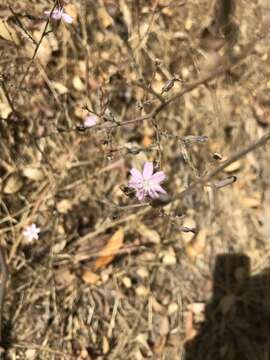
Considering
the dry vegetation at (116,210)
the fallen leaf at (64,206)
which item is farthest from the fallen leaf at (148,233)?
the fallen leaf at (64,206)

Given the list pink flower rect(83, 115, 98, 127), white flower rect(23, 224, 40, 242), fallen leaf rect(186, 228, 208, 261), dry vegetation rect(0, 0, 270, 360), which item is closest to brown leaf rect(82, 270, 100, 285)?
dry vegetation rect(0, 0, 270, 360)

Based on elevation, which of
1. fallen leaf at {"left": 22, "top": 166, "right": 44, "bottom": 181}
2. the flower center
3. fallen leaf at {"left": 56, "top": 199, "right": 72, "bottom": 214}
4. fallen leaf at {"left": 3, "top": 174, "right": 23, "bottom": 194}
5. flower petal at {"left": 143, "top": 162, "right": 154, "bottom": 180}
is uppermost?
fallen leaf at {"left": 22, "top": 166, "right": 44, "bottom": 181}

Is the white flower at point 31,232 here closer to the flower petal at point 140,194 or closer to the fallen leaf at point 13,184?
the fallen leaf at point 13,184

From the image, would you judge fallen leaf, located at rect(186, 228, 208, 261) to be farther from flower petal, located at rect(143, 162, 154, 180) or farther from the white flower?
flower petal, located at rect(143, 162, 154, 180)

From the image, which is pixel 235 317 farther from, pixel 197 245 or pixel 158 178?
pixel 158 178

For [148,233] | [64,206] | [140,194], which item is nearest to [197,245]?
[148,233]

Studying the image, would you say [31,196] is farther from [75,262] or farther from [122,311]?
[122,311]

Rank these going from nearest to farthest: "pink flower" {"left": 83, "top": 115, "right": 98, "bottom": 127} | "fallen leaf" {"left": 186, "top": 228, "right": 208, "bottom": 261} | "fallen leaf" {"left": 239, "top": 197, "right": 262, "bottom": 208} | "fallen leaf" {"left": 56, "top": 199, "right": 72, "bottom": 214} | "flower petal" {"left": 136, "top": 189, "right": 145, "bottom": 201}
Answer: "flower petal" {"left": 136, "top": 189, "right": 145, "bottom": 201}
"pink flower" {"left": 83, "top": 115, "right": 98, "bottom": 127}
"fallen leaf" {"left": 56, "top": 199, "right": 72, "bottom": 214}
"fallen leaf" {"left": 186, "top": 228, "right": 208, "bottom": 261}
"fallen leaf" {"left": 239, "top": 197, "right": 262, "bottom": 208}
